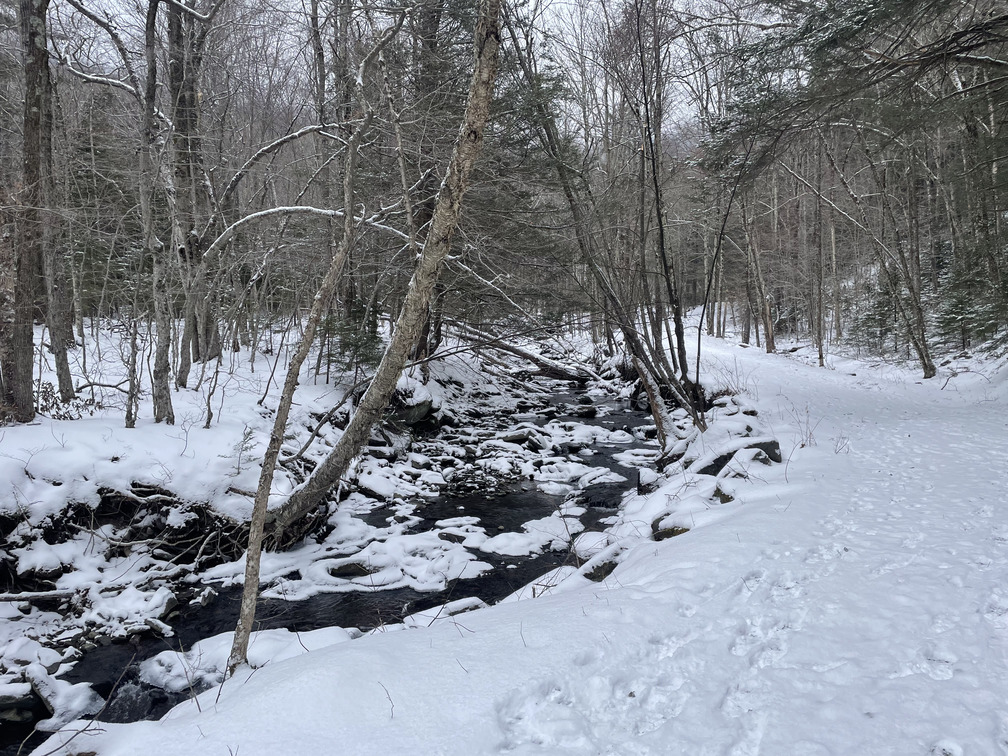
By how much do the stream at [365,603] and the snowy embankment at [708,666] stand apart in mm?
1041

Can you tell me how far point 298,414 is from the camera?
31.1 ft

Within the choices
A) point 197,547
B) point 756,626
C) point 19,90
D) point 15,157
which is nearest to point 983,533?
point 756,626

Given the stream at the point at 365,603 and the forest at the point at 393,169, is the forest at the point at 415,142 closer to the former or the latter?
the forest at the point at 393,169

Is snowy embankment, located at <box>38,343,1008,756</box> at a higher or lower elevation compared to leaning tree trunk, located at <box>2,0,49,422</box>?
lower

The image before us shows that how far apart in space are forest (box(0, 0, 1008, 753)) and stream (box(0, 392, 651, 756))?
100 cm

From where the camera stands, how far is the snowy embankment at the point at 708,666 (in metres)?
2.16

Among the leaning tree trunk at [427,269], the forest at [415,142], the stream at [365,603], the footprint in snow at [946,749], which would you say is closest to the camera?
the footprint in snow at [946,749]

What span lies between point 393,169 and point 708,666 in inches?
395

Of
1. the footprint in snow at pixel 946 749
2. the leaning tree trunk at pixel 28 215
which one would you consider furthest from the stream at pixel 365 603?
the footprint in snow at pixel 946 749

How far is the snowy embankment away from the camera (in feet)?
7.09

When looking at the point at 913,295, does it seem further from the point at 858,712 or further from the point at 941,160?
the point at 858,712

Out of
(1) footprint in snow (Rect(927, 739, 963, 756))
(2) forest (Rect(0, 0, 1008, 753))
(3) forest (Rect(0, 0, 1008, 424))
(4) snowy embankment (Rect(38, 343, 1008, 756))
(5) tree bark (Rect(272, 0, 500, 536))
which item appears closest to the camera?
(1) footprint in snow (Rect(927, 739, 963, 756))

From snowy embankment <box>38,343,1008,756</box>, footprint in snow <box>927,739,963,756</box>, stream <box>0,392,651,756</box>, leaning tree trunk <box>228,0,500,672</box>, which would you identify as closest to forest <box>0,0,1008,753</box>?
leaning tree trunk <box>228,0,500,672</box>

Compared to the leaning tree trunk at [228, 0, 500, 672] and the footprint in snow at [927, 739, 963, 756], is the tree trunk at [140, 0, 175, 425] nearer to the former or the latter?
the leaning tree trunk at [228, 0, 500, 672]
